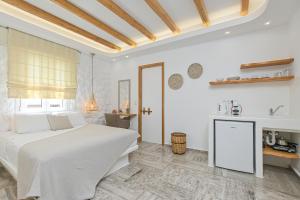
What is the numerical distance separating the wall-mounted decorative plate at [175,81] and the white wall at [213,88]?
0.36 ft

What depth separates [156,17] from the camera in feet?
9.10

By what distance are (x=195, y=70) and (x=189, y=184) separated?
A: 248 cm

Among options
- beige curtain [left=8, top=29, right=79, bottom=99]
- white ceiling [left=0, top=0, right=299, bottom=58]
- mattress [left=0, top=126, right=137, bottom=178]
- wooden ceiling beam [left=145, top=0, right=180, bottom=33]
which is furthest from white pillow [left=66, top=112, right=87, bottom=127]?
wooden ceiling beam [left=145, top=0, right=180, bottom=33]

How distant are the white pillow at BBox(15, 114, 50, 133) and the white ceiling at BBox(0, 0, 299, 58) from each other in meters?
1.73

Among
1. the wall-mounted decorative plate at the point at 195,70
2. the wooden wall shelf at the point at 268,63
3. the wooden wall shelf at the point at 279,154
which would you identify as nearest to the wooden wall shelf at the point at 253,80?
the wooden wall shelf at the point at 268,63

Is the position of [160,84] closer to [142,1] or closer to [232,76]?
[232,76]

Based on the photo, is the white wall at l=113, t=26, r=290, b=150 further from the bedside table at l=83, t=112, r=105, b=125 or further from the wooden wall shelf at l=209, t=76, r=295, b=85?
the bedside table at l=83, t=112, r=105, b=125

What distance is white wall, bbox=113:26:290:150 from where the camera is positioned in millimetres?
2627

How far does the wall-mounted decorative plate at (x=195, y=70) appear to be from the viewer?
337 centimetres

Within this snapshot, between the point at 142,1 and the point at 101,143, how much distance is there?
7.80 ft

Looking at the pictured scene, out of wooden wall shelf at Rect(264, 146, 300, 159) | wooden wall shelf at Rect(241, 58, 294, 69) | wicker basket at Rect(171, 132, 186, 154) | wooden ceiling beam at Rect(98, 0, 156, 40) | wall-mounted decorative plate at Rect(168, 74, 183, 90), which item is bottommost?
wicker basket at Rect(171, 132, 186, 154)

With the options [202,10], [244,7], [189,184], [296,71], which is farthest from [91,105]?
[296,71]

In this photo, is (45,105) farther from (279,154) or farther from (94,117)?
(279,154)

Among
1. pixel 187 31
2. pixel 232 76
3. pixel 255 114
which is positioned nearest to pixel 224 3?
pixel 187 31
